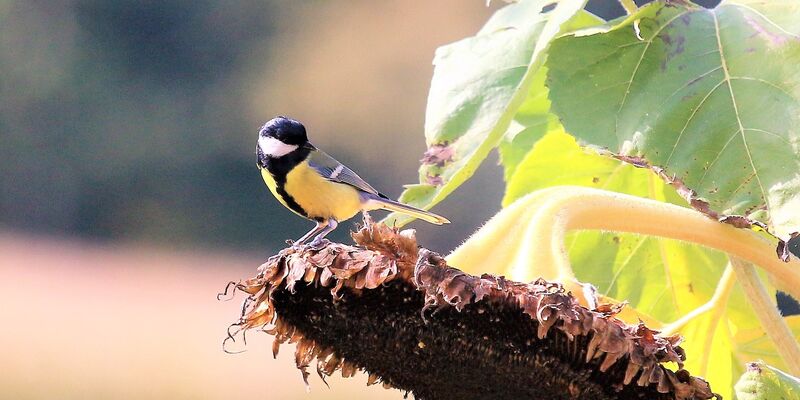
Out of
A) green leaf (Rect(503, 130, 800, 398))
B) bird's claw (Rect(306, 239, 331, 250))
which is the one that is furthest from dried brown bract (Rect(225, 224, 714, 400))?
green leaf (Rect(503, 130, 800, 398))

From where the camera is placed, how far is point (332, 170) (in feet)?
5.13

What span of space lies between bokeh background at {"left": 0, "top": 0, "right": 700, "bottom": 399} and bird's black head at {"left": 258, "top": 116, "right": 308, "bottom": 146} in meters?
14.3

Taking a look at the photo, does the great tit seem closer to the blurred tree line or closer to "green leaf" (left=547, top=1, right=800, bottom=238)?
"green leaf" (left=547, top=1, right=800, bottom=238)

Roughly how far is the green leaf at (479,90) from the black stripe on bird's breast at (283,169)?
16.9 inches

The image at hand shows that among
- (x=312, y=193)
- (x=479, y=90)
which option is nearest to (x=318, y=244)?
(x=479, y=90)

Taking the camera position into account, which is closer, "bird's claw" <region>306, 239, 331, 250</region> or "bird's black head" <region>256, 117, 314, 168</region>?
"bird's claw" <region>306, 239, 331, 250</region>

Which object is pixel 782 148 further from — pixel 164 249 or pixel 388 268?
pixel 164 249

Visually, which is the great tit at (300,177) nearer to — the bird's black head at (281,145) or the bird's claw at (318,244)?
the bird's black head at (281,145)

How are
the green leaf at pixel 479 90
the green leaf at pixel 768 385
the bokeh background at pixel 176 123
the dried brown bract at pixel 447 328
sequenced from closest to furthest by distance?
the dried brown bract at pixel 447 328
the green leaf at pixel 768 385
the green leaf at pixel 479 90
the bokeh background at pixel 176 123

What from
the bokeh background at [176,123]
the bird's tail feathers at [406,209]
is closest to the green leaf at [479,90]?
the bird's tail feathers at [406,209]

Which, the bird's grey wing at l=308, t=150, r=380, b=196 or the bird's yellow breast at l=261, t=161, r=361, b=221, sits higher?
the bird's grey wing at l=308, t=150, r=380, b=196

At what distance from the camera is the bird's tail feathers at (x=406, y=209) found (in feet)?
3.55

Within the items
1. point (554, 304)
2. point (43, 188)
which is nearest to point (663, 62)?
point (554, 304)

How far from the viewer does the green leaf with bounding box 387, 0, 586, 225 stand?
39.2 inches
